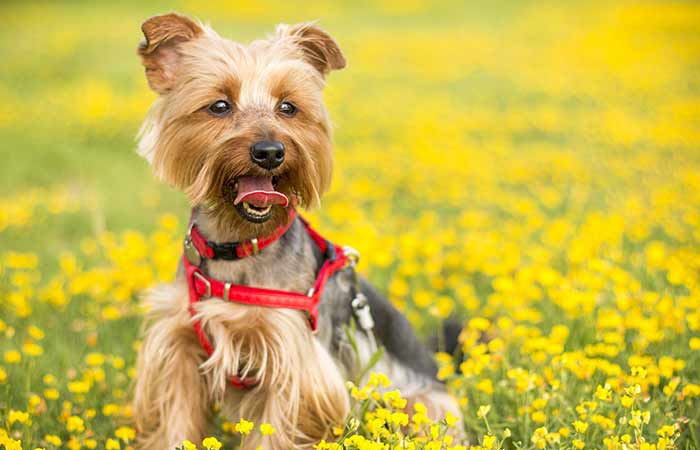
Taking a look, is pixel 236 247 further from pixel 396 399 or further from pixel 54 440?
pixel 54 440

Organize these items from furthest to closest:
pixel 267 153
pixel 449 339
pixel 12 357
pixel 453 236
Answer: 1. pixel 453 236
2. pixel 449 339
3. pixel 12 357
4. pixel 267 153

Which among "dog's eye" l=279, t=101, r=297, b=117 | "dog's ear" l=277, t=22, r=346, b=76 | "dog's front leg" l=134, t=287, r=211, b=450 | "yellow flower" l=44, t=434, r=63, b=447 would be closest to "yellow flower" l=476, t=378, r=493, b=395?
"dog's front leg" l=134, t=287, r=211, b=450

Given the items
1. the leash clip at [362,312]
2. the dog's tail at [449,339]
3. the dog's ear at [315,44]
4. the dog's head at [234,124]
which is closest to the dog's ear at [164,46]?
the dog's head at [234,124]

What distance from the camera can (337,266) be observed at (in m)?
3.62

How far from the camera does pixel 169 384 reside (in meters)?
3.58

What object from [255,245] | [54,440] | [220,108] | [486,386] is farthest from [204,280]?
[486,386]

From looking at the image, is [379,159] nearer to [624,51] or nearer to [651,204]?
[651,204]

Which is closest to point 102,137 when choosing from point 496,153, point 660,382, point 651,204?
point 496,153

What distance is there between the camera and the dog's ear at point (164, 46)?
330 centimetres

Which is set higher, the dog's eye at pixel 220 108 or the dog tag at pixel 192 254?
the dog's eye at pixel 220 108

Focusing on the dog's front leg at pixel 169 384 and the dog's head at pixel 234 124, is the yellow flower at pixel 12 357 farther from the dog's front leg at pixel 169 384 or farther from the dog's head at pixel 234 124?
the dog's head at pixel 234 124

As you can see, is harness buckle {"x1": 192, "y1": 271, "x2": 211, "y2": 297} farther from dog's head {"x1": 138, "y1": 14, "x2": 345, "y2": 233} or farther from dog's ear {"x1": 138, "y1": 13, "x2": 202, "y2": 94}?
dog's ear {"x1": 138, "y1": 13, "x2": 202, "y2": 94}

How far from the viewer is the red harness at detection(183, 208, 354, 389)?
3287 millimetres

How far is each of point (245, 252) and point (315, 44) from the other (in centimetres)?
110
